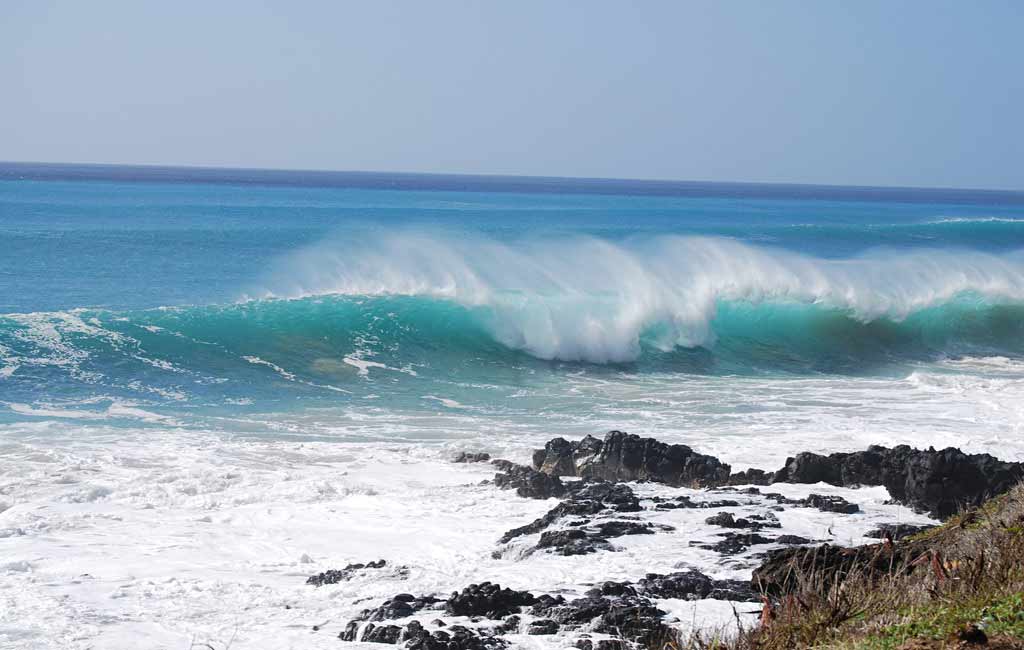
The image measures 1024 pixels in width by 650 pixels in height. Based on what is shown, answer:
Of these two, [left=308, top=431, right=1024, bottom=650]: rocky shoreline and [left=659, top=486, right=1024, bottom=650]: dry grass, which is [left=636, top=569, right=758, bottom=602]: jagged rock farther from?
→ [left=659, top=486, right=1024, bottom=650]: dry grass

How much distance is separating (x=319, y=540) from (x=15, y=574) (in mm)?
2411

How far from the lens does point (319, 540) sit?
29.6ft

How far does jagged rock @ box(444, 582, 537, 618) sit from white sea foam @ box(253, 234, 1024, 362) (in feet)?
45.8

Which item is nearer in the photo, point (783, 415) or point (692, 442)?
point (692, 442)

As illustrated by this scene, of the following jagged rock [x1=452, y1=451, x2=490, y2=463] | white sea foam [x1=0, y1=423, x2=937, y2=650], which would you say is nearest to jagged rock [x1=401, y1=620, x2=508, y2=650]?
white sea foam [x1=0, y1=423, x2=937, y2=650]

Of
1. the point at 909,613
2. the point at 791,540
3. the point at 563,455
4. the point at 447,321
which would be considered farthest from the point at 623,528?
the point at 447,321

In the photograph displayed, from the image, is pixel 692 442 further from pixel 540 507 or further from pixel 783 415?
pixel 540 507

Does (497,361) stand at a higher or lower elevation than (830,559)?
lower

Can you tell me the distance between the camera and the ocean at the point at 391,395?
791cm

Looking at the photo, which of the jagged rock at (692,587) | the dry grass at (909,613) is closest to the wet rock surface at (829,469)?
the jagged rock at (692,587)

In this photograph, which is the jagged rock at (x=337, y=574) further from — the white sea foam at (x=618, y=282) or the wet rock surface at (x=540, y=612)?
the white sea foam at (x=618, y=282)

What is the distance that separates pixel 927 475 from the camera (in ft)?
32.2

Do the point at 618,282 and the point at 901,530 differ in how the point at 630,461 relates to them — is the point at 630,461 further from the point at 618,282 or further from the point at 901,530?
the point at 618,282

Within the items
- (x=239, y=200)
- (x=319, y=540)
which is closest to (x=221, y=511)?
(x=319, y=540)
